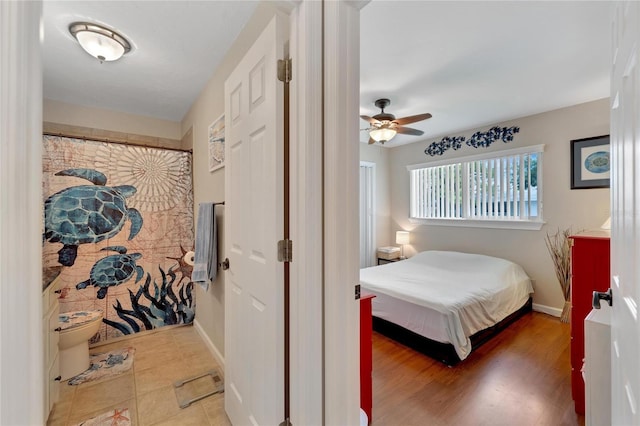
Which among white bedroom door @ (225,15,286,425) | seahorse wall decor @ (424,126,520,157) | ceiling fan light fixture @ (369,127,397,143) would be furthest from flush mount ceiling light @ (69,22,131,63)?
seahorse wall decor @ (424,126,520,157)

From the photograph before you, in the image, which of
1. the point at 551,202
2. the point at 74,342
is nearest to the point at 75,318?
the point at 74,342

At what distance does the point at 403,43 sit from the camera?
198 centimetres

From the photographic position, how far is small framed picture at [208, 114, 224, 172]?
82.2 inches

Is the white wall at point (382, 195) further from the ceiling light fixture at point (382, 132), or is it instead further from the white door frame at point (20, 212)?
the white door frame at point (20, 212)

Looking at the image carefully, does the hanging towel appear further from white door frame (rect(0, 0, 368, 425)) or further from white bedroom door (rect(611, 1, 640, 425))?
white bedroom door (rect(611, 1, 640, 425))

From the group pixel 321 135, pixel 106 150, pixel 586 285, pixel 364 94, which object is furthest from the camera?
pixel 364 94

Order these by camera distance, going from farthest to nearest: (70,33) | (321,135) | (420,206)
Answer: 1. (420,206)
2. (70,33)
3. (321,135)

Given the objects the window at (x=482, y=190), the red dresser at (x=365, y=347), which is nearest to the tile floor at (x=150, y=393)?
the red dresser at (x=365, y=347)

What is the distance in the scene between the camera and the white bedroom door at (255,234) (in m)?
1.15

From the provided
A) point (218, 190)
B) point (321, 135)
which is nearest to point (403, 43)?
point (321, 135)

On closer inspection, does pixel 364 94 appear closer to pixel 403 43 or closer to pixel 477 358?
pixel 403 43

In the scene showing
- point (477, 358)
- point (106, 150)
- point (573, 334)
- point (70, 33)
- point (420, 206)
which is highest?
point (70, 33)

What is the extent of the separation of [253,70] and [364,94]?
1.80 meters

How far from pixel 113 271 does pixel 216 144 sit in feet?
5.30
